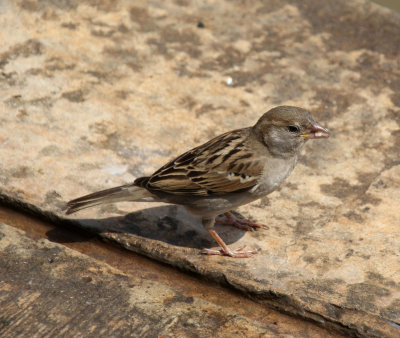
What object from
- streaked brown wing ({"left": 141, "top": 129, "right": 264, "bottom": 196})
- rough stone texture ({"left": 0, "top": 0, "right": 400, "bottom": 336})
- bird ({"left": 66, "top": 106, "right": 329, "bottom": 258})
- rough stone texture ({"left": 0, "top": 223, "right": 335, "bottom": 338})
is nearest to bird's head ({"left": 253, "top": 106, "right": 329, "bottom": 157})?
bird ({"left": 66, "top": 106, "right": 329, "bottom": 258})

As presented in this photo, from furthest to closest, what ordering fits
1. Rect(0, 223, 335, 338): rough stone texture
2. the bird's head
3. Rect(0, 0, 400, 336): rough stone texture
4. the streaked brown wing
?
the bird's head, the streaked brown wing, Rect(0, 0, 400, 336): rough stone texture, Rect(0, 223, 335, 338): rough stone texture

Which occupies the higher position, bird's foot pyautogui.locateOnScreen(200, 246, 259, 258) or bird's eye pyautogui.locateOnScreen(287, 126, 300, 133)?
bird's eye pyautogui.locateOnScreen(287, 126, 300, 133)

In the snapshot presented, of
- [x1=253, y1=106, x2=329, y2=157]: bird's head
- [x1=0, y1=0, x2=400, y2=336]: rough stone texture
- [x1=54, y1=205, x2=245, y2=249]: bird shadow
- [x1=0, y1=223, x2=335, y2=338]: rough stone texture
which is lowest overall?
[x1=54, y1=205, x2=245, y2=249]: bird shadow

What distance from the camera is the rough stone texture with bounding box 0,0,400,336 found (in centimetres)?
416

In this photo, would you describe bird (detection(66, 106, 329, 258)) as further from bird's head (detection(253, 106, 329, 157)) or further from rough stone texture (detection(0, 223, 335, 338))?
rough stone texture (detection(0, 223, 335, 338))

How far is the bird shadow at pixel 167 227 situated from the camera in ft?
14.3

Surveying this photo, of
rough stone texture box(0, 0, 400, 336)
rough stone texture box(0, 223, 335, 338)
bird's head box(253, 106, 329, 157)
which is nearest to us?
rough stone texture box(0, 223, 335, 338)

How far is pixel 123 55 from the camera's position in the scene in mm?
6141

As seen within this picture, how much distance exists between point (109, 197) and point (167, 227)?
467 millimetres

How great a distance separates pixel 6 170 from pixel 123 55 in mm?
1889

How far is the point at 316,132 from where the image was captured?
446 centimetres

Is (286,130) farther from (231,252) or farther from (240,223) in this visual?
(231,252)

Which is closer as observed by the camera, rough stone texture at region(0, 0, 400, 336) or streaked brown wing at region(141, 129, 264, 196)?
rough stone texture at region(0, 0, 400, 336)

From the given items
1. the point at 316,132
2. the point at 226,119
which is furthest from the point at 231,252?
the point at 226,119
